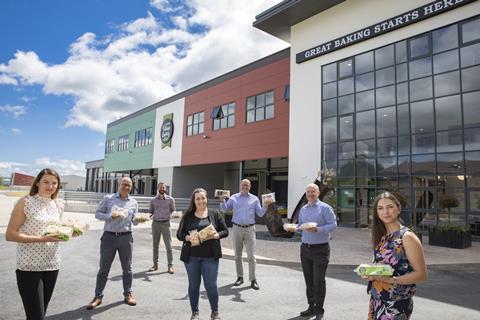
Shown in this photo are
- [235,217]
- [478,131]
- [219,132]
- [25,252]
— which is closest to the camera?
[25,252]

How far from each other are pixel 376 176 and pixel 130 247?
1512 centimetres

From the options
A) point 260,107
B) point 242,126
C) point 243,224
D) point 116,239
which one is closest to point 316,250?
point 243,224

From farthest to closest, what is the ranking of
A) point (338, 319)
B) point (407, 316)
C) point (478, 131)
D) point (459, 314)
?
point (478, 131) → point (459, 314) → point (338, 319) → point (407, 316)

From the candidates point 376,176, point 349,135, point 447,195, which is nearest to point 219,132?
point 349,135

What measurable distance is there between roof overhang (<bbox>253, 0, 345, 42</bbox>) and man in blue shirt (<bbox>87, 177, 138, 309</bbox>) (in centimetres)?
1886

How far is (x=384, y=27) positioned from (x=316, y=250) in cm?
1659

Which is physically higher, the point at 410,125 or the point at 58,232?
the point at 410,125

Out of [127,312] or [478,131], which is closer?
[127,312]

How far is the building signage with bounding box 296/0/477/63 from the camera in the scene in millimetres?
15859

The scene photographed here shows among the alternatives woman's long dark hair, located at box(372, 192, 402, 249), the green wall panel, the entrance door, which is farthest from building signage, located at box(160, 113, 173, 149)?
woman's long dark hair, located at box(372, 192, 402, 249)

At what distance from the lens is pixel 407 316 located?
2582 millimetres

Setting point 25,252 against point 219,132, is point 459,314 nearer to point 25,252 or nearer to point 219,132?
point 25,252

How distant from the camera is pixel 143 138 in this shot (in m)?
42.8

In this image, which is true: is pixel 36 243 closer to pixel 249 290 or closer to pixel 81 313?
pixel 81 313
